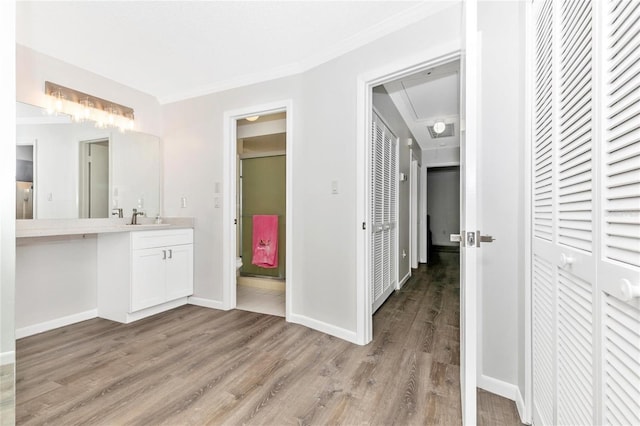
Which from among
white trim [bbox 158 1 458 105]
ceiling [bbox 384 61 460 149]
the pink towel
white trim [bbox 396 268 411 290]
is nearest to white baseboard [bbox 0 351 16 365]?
white trim [bbox 158 1 458 105]

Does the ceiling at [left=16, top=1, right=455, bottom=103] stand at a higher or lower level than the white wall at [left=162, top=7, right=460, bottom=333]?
higher

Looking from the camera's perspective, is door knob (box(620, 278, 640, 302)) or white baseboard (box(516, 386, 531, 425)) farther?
white baseboard (box(516, 386, 531, 425))

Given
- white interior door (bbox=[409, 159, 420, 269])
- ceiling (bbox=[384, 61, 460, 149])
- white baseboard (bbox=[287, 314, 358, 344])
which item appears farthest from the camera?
white interior door (bbox=[409, 159, 420, 269])

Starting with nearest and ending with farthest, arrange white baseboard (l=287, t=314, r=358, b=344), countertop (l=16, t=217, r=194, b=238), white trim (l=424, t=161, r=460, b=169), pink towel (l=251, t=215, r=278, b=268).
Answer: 1. countertop (l=16, t=217, r=194, b=238)
2. white baseboard (l=287, t=314, r=358, b=344)
3. pink towel (l=251, t=215, r=278, b=268)
4. white trim (l=424, t=161, r=460, b=169)

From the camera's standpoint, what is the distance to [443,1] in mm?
1822

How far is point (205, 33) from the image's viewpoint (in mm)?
2217

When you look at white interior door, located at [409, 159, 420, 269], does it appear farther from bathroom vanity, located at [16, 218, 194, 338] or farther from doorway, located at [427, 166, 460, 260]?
bathroom vanity, located at [16, 218, 194, 338]

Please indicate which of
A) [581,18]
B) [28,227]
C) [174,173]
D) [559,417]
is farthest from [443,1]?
[28,227]

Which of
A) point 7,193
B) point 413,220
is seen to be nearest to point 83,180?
point 7,193

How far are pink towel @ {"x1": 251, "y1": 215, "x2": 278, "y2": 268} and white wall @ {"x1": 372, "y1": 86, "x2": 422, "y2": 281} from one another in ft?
5.68

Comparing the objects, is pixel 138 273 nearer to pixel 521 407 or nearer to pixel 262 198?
pixel 262 198

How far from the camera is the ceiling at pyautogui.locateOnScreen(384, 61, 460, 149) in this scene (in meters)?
2.88

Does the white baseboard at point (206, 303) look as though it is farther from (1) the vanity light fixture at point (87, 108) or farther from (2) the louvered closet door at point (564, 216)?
(2) the louvered closet door at point (564, 216)

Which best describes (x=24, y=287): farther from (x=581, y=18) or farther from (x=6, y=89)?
(x=581, y=18)
